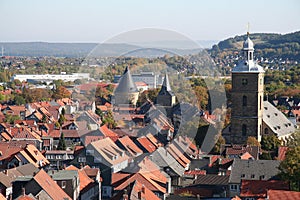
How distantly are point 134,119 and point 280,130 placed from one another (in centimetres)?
722

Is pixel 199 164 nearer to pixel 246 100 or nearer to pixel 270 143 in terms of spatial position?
pixel 270 143

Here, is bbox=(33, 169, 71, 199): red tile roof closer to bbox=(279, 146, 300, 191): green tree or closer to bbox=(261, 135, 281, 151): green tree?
bbox=(279, 146, 300, 191): green tree

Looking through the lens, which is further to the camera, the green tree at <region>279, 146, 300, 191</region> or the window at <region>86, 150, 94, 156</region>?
the window at <region>86, 150, 94, 156</region>

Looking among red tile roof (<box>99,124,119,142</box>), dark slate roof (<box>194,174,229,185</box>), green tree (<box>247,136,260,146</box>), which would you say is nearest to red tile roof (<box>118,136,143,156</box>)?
red tile roof (<box>99,124,119,142</box>)

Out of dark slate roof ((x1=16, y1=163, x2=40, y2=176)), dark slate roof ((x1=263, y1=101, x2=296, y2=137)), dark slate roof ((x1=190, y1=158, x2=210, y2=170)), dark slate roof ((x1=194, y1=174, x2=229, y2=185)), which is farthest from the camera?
dark slate roof ((x1=263, y1=101, x2=296, y2=137))

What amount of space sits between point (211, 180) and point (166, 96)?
19733 millimetres

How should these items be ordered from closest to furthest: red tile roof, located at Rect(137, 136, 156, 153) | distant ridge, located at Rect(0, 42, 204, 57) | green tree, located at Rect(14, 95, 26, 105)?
distant ridge, located at Rect(0, 42, 204, 57)
red tile roof, located at Rect(137, 136, 156, 153)
green tree, located at Rect(14, 95, 26, 105)

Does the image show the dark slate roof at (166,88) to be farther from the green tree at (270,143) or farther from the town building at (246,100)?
the green tree at (270,143)

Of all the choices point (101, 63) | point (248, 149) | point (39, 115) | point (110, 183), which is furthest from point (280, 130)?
point (101, 63)

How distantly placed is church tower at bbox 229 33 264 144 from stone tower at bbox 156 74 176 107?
6.91m

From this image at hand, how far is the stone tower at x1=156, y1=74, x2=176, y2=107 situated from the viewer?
1673 inches

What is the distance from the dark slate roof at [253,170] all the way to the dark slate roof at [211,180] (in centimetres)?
35

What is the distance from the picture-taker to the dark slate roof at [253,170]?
25.8 m

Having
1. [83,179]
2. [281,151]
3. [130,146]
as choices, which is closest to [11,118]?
[130,146]
